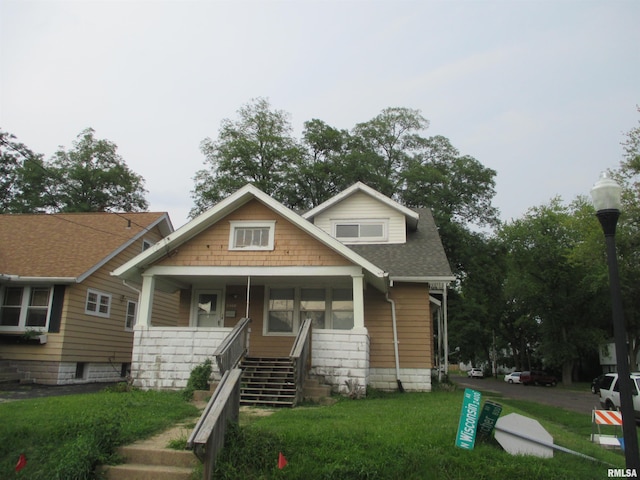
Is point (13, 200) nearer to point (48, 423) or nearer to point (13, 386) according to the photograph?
point (13, 386)

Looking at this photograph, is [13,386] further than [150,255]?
Yes

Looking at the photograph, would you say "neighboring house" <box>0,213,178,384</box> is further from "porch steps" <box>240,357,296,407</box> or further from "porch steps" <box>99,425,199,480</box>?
"porch steps" <box>99,425,199,480</box>

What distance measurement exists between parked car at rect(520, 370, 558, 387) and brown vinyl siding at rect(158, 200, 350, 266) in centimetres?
3762

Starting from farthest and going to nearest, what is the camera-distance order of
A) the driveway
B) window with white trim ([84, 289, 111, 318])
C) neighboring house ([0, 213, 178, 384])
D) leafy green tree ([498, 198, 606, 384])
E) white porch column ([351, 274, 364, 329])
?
leafy green tree ([498, 198, 606, 384])
the driveway
window with white trim ([84, 289, 111, 318])
neighboring house ([0, 213, 178, 384])
white porch column ([351, 274, 364, 329])

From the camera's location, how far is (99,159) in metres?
36.4

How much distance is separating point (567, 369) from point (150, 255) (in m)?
40.1

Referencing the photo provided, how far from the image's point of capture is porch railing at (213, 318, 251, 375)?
1077 centimetres

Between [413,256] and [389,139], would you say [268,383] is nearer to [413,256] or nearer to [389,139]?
[413,256]

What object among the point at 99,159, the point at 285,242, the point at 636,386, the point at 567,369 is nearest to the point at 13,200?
the point at 99,159

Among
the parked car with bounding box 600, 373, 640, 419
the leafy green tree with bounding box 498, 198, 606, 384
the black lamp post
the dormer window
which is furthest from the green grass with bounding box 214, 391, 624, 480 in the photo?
the leafy green tree with bounding box 498, 198, 606, 384

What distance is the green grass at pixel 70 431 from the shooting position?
257 inches

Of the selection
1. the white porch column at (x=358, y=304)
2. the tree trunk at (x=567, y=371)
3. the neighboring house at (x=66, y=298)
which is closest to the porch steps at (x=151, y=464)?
the white porch column at (x=358, y=304)

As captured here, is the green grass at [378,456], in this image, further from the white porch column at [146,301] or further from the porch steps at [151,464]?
the white porch column at [146,301]

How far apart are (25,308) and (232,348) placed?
9377 millimetres
